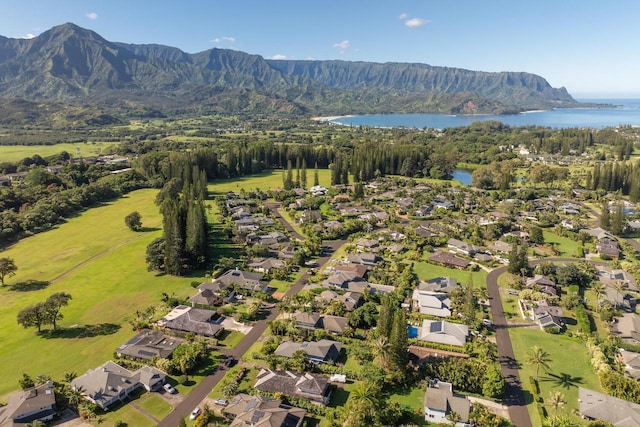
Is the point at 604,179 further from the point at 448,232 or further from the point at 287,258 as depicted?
the point at 287,258

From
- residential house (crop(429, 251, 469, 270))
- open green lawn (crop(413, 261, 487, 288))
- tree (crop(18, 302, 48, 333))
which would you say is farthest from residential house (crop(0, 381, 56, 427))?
residential house (crop(429, 251, 469, 270))

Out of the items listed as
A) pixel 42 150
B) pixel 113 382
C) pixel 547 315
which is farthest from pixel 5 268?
pixel 42 150

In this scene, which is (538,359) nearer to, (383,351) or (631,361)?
(631,361)

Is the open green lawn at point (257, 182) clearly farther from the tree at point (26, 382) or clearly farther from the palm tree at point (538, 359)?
the palm tree at point (538, 359)

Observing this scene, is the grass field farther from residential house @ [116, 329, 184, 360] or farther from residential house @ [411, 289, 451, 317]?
residential house @ [411, 289, 451, 317]

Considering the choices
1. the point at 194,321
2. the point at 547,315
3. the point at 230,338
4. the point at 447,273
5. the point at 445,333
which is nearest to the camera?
the point at 445,333
